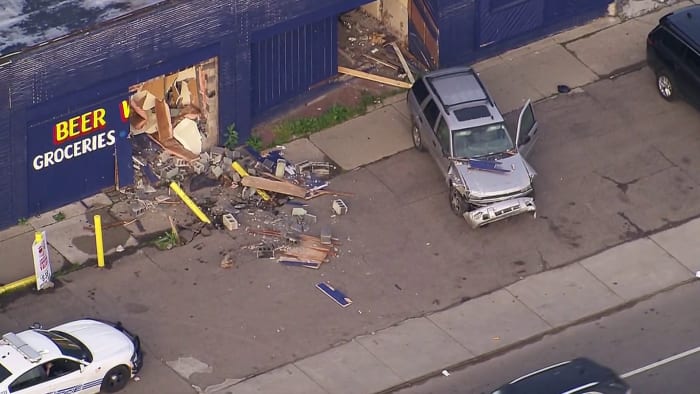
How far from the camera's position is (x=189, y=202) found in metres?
31.4

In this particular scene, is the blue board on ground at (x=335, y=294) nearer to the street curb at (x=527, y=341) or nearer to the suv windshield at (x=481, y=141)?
the street curb at (x=527, y=341)

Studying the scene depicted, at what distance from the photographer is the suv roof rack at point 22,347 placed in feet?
85.7

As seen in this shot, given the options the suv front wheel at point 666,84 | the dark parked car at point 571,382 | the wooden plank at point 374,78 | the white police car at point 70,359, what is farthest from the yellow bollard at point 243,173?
the suv front wheel at point 666,84

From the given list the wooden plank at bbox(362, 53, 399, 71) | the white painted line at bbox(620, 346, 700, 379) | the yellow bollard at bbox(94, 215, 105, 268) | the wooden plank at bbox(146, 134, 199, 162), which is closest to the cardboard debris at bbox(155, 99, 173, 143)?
the wooden plank at bbox(146, 134, 199, 162)

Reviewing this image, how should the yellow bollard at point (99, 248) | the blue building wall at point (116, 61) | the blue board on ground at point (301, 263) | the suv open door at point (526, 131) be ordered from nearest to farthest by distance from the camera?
the blue building wall at point (116, 61) < the yellow bollard at point (99, 248) < the blue board on ground at point (301, 263) < the suv open door at point (526, 131)

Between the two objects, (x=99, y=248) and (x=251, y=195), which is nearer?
(x=99, y=248)

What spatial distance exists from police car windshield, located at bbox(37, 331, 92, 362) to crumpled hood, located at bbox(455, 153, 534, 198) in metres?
7.93

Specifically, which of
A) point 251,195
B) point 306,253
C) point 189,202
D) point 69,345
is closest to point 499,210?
point 306,253

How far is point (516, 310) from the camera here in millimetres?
29203

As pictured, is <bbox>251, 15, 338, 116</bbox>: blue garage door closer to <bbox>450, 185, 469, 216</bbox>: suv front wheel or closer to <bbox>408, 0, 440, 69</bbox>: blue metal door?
<bbox>408, 0, 440, 69</bbox>: blue metal door

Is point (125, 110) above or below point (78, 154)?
above

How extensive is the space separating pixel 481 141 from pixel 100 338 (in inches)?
333

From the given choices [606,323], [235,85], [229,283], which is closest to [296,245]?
[229,283]

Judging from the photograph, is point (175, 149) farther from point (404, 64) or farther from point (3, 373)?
point (3, 373)
